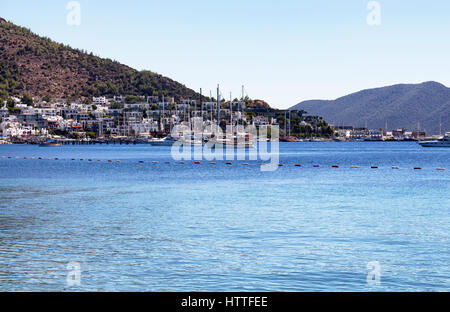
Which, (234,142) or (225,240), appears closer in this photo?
(225,240)

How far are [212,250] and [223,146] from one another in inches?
5208

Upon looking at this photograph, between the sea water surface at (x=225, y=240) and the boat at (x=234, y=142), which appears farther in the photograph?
the boat at (x=234, y=142)

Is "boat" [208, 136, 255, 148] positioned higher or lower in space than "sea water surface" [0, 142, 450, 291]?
higher

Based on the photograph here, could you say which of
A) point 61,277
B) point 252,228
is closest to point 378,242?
point 252,228

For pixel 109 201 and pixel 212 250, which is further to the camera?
pixel 109 201

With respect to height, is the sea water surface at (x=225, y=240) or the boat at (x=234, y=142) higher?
the boat at (x=234, y=142)

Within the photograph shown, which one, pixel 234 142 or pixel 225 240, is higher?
pixel 234 142

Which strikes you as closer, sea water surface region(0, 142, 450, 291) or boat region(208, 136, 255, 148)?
sea water surface region(0, 142, 450, 291)

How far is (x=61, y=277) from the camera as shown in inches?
632

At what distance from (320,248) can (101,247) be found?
7.41 m
